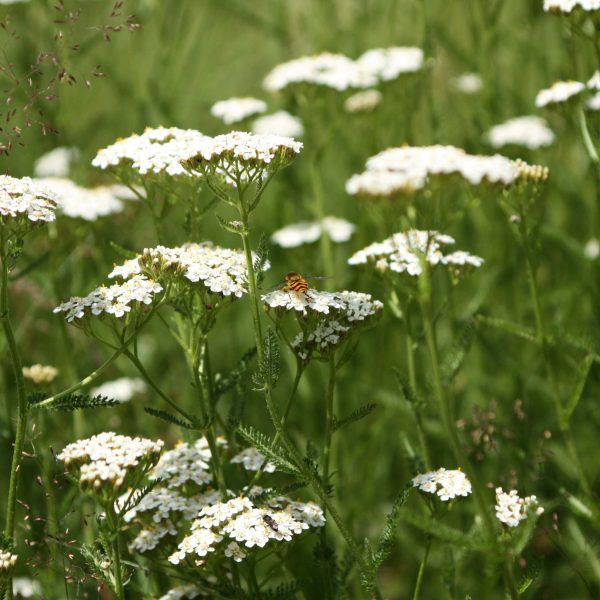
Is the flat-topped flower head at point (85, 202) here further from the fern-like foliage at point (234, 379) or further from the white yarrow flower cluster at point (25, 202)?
the fern-like foliage at point (234, 379)

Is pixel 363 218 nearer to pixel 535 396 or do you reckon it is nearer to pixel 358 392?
pixel 358 392

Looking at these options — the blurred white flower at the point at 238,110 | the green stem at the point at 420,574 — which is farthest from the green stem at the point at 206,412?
the blurred white flower at the point at 238,110

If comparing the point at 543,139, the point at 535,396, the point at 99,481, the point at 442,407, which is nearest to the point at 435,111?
the point at 543,139

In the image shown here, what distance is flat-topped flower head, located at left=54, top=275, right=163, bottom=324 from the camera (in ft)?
8.89

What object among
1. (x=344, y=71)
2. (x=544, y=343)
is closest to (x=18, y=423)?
(x=544, y=343)

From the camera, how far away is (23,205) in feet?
8.43

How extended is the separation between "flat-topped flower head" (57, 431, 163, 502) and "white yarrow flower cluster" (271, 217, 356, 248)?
220 cm

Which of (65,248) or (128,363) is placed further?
(128,363)

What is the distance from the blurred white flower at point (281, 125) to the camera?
533 centimetres

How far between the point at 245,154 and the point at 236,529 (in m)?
1.12

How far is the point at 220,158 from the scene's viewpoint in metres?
2.71

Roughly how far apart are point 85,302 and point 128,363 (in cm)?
225

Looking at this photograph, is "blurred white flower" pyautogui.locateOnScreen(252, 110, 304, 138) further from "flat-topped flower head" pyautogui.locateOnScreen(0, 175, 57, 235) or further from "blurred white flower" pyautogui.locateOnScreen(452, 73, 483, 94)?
"flat-topped flower head" pyautogui.locateOnScreen(0, 175, 57, 235)

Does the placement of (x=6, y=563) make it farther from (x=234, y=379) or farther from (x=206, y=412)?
(x=234, y=379)
